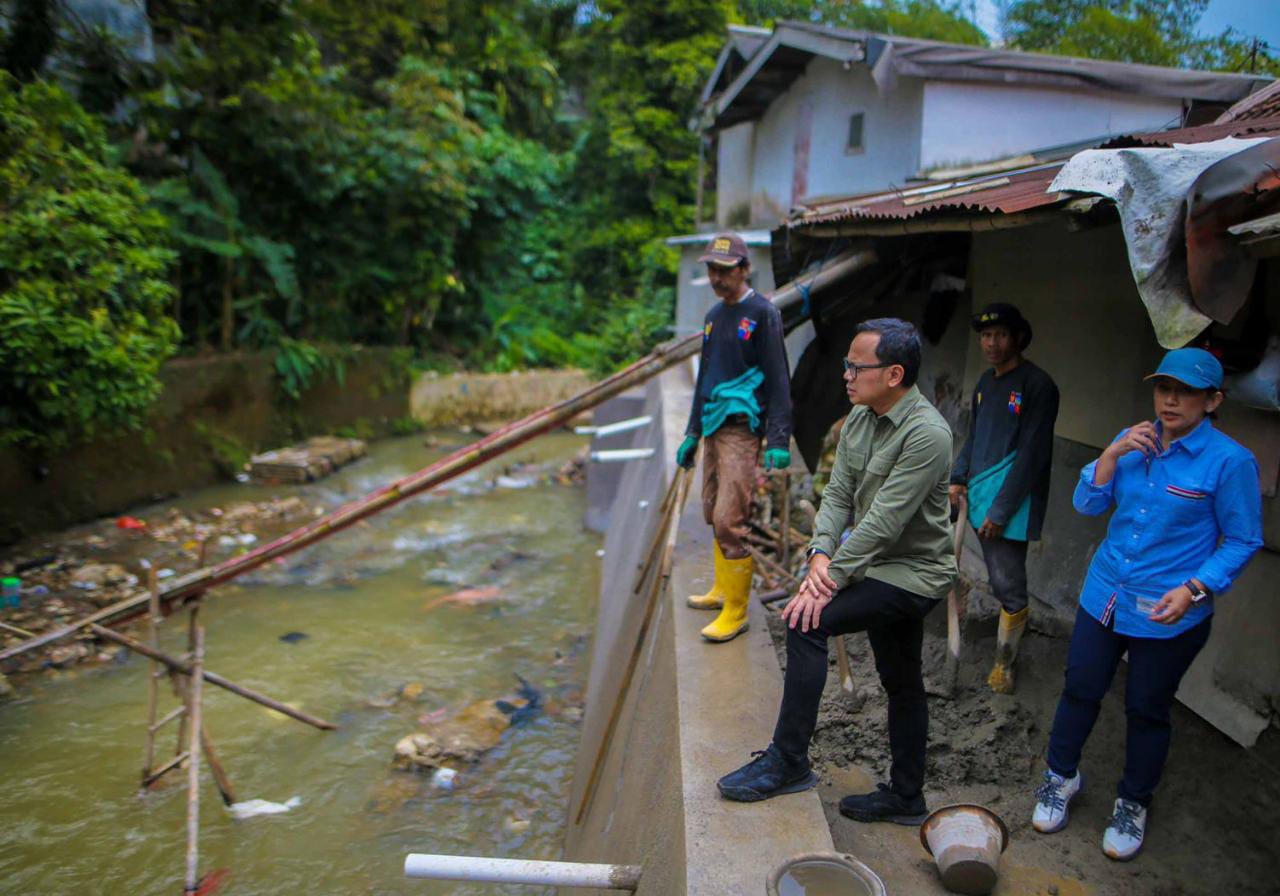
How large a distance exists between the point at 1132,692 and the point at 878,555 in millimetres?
1008

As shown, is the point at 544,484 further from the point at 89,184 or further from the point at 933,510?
the point at 933,510

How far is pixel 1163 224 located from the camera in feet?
8.13

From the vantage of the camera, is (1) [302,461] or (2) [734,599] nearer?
(2) [734,599]

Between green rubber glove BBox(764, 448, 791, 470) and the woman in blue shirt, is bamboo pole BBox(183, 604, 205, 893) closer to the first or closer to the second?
green rubber glove BBox(764, 448, 791, 470)

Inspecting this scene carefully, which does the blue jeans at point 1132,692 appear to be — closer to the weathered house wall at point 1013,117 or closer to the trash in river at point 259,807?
the trash in river at point 259,807

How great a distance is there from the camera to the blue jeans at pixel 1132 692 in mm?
2961

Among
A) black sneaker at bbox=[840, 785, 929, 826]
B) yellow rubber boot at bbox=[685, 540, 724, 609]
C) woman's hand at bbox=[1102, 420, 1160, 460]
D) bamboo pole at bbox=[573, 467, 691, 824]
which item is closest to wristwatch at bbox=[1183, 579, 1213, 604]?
woman's hand at bbox=[1102, 420, 1160, 460]

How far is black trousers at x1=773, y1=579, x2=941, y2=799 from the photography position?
3.00 m

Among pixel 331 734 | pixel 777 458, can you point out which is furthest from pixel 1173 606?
pixel 331 734

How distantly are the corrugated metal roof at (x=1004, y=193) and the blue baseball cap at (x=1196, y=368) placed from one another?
68 centimetres

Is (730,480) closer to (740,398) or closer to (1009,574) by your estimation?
(740,398)

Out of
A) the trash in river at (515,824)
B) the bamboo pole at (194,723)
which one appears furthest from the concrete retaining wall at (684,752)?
the bamboo pole at (194,723)

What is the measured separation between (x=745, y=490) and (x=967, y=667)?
56.1 inches

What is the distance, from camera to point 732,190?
53.1ft
